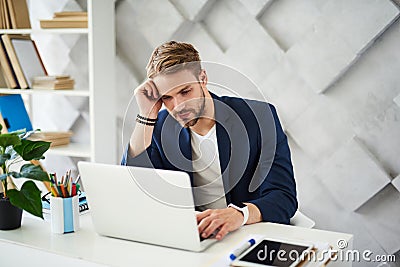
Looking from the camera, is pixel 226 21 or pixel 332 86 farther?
pixel 226 21

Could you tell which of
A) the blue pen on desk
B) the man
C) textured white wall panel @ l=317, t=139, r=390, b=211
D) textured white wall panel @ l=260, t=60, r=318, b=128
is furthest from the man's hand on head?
textured white wall panel @ l=317, t=139, r=390, b=211

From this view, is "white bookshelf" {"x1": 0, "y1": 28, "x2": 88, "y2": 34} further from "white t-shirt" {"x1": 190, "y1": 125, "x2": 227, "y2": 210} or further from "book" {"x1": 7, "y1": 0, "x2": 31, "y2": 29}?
"white t-shirt" {"x1": 190, "y1": 125, "x2": 227, "y2": 210}

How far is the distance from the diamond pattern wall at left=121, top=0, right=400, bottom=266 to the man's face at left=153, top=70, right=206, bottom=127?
1.92 feet

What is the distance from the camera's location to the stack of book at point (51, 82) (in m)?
3.09

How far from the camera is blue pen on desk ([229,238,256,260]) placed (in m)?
1.31

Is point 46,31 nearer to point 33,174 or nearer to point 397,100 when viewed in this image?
point 33,174

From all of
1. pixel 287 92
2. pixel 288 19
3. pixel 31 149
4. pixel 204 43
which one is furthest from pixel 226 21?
pixel 31 149

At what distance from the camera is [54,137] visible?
10.5 feet

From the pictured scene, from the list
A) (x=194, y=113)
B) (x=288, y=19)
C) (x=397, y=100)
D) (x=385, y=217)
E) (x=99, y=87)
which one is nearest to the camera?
(x=194, y=113)

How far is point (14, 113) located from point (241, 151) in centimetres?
171

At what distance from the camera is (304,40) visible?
2719mm

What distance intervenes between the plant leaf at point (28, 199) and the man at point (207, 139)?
480mm

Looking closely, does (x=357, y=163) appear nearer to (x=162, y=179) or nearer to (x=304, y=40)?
(x=304, y=40)

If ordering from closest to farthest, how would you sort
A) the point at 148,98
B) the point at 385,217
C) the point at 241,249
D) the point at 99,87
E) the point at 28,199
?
1. the point at 241,249
2. the point at 28,199
3. the point at 148,98
4. the point at 385,217
5. the point at 99,87
